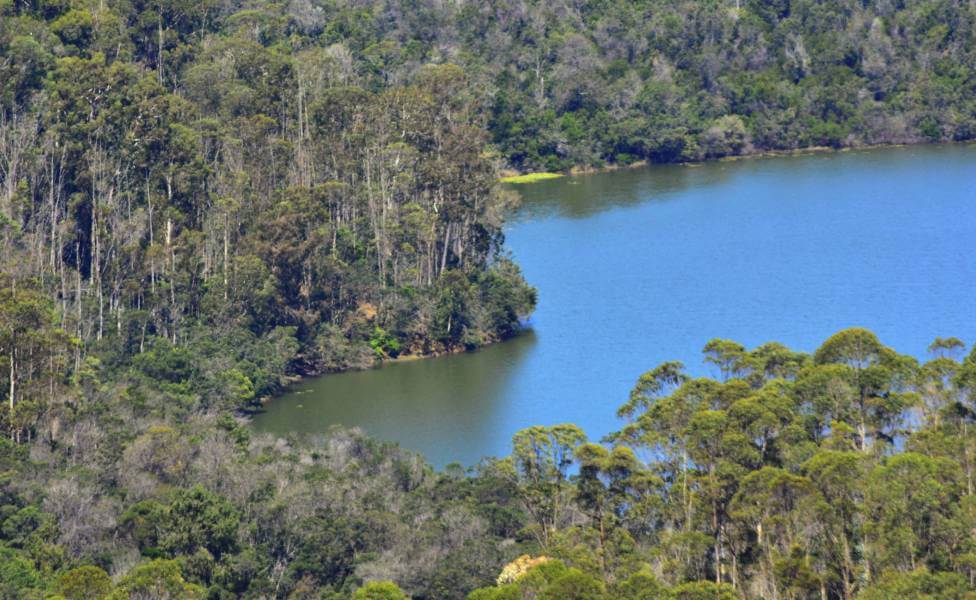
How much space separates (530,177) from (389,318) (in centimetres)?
3780

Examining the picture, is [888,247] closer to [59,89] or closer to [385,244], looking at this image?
[385,244]

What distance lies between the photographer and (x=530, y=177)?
309 ft

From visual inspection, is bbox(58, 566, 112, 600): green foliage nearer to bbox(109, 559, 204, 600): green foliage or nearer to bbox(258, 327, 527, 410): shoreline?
bbox(109, 559, 204, 600): green foliage

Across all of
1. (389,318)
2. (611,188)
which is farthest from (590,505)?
(611,188)

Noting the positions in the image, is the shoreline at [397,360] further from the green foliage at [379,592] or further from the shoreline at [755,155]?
the shoreline at [755,155]

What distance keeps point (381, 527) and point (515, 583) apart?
309 inches

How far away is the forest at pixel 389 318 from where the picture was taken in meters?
31.8

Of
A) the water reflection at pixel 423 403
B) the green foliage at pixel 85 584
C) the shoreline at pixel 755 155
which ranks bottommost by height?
the water reflection at pixel 423 403

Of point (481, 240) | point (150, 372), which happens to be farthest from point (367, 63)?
point (150, 372)

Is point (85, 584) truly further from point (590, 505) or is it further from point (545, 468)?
point (545, 468)

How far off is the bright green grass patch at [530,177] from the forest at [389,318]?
129 centimetres

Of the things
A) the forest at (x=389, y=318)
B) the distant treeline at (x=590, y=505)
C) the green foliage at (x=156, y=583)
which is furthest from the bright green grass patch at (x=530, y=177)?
the green foliage at (x=156, y=583)

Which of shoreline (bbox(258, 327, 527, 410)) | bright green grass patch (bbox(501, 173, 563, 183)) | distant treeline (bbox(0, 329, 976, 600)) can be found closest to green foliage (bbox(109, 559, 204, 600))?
distant treeline (bbox(0, 329, 976, 600))

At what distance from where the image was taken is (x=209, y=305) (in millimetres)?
54531
